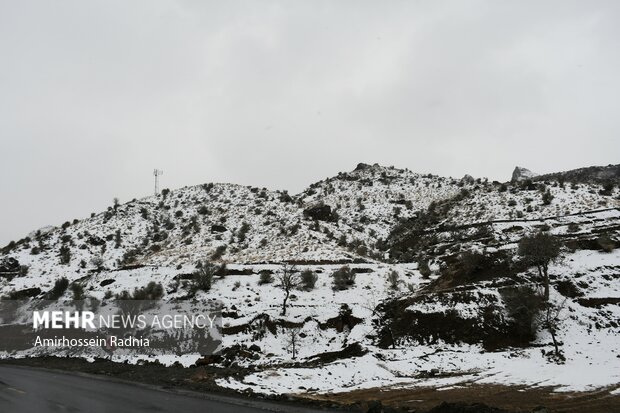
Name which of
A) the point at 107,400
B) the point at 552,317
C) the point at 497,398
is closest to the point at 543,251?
the point at 552,317

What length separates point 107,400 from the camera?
13.2 meters

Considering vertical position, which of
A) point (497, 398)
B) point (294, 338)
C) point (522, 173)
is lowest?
point (497, 398)

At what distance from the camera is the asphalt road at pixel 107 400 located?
38.4ft

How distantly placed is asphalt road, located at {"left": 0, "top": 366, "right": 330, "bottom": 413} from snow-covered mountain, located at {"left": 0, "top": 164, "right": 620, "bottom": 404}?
382 cm

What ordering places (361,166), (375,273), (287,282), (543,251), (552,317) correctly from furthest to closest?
(361,166) < (375,273) < (287,282) < (543,251) < (552,317)

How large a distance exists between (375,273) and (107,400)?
97.5 ft

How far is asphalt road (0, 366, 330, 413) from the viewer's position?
11.7 m

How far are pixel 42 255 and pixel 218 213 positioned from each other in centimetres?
2416

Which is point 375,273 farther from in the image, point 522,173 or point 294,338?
point 522,173

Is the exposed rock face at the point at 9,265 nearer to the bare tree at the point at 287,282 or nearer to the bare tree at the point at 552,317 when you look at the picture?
the bare tree at the point at 287,282

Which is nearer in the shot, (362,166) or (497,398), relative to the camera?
(497,398)

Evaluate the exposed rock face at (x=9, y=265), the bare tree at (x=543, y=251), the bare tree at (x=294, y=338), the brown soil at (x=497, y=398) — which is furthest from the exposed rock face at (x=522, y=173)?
the exposed rock face at (x=9, y=265)

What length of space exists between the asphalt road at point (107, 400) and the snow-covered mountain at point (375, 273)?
3818mm

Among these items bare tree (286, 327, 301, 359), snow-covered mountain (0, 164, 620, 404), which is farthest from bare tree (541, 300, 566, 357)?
bare tree (286, 327, 301, 359)
